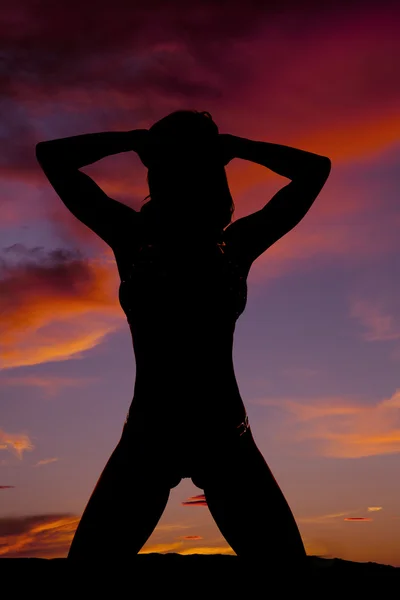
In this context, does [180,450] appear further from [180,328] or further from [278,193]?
[278,193]

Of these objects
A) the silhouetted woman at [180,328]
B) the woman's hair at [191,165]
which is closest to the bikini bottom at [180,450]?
the silhouetted woman at [180,328]

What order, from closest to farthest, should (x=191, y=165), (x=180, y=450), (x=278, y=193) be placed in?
(x=180, y=450) → (x=191, y=165) → (x=278, y=193)

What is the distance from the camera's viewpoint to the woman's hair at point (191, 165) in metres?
4.97

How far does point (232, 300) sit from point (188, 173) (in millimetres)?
916

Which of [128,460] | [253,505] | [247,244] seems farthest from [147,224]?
[253,505]

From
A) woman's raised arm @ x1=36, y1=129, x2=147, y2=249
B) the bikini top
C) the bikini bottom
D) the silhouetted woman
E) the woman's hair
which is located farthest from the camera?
woman's raised arm @ x1=36, y1=129, x2=147, y2=249

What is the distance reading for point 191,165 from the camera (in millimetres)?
4969

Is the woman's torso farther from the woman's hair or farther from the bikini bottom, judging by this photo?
the woman's hair

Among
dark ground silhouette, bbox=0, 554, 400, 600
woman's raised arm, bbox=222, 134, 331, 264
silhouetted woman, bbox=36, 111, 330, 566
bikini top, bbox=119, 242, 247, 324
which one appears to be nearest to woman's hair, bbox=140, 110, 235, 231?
silhouetted woman, bbox=36, 111, 330, 566

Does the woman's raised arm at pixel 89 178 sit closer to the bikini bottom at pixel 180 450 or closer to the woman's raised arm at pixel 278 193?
the woman's raised arm at pixel 278 193

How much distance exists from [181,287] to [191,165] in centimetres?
84

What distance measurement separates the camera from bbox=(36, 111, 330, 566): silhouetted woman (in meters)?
4.57

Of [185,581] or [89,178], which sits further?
[89,178]

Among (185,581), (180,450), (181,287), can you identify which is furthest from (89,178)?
(185,581)
